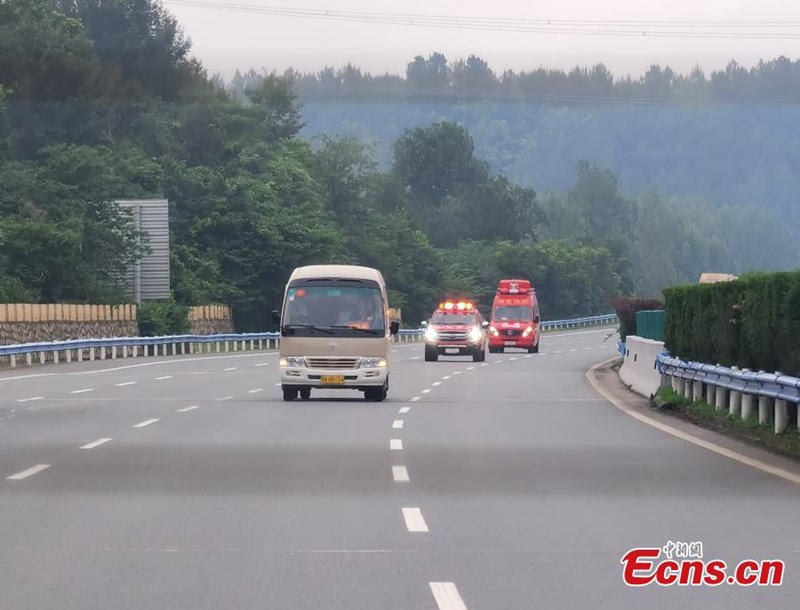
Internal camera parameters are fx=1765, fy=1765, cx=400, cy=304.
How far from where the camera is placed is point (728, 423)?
23.8 metres

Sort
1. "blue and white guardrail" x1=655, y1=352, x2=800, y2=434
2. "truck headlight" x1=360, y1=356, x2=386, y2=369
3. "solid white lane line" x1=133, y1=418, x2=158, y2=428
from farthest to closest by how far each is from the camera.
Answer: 1. "truck headlight" x1=360, y1=356, x2=386, y2=369
2. "solid white lane line" x1=133, y1=418, x2=158, y2=428
3. "blue and white guardrail" x1=655, y1=352, x2=800, y2=434

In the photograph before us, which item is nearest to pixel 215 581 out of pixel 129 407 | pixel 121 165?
pixel 129 407

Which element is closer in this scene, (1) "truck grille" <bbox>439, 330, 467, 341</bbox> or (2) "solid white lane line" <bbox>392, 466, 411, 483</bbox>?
(2) "solid white lane line" <bbox>392, 466, 411, 483</bbox>

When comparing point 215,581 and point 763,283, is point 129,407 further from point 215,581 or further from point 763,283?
point 215,581

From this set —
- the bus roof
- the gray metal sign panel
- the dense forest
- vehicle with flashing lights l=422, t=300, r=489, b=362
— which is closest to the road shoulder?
the bus roof

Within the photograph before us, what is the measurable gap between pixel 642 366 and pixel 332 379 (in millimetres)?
6743

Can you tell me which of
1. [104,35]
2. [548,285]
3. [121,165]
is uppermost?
[104,35]

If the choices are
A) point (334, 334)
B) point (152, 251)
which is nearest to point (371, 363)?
point (334, 334)

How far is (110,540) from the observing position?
11867 mm

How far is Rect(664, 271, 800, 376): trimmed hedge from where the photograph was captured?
73.0 feet

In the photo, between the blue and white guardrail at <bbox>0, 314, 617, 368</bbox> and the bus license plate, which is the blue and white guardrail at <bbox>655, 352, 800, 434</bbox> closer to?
the bus license plate

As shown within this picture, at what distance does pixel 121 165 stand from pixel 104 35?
31.3 metres

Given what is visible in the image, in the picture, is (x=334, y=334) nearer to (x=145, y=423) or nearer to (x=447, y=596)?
(x=145, y=423)

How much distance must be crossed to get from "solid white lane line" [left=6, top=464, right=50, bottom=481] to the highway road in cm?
6
